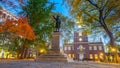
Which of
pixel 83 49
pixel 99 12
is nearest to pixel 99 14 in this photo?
pixel 99 12

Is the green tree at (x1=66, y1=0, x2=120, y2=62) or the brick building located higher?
the green tree at (x1=66, y1=0, x2=120, y2=62)

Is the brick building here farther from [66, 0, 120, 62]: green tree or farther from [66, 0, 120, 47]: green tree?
[66, 0, 120, 47]: green tree

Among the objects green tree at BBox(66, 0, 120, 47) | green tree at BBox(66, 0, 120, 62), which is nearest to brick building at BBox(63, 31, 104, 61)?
green tree at BBox(66, 0, 120, 62)

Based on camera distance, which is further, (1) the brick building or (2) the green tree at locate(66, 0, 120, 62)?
(1) the brick building

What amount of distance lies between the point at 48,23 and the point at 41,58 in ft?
39.4

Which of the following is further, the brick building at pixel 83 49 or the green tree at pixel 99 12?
the brick building at pixel 83 49

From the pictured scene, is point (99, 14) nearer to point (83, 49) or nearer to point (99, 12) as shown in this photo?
point (99, 12)

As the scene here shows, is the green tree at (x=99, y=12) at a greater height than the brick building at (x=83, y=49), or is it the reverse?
the green tree at (x=99, y=12)

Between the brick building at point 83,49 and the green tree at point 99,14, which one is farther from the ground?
the green tree at point 99,14

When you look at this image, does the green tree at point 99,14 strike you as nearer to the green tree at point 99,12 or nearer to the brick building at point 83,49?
the green tree at point 99,12

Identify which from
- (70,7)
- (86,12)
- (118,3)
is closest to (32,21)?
(70,7)

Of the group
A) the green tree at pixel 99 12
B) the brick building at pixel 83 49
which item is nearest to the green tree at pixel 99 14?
the green tree at pixel 99 12

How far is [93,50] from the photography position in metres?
50.4

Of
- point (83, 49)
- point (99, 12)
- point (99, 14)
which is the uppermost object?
point (99, 12)
